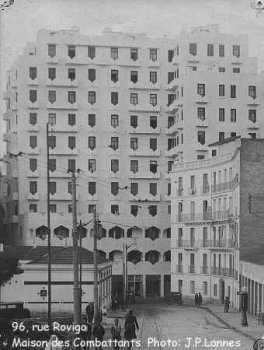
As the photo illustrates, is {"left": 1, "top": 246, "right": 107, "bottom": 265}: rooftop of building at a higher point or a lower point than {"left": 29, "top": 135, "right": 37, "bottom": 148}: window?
lower

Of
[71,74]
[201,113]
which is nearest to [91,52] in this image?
[71,74]

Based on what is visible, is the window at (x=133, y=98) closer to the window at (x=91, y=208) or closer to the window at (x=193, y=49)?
the window at (x=193, y=49)

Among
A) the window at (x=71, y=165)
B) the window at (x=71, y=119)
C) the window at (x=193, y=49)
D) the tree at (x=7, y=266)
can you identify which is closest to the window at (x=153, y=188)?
the window at (x=71, y=165)

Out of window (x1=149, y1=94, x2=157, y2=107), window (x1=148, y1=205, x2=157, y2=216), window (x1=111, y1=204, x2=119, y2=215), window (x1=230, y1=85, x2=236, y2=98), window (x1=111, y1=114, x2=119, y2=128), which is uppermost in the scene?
window (x1=230, y1=85, x2=236, y2=98)

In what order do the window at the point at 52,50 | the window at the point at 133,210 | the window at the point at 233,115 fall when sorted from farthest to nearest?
the window at the point at 133,210 → the window at the point at 233,115 → the window at the point at 52,50

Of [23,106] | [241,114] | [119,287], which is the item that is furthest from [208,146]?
[23,106]

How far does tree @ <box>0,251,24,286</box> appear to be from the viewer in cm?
3328

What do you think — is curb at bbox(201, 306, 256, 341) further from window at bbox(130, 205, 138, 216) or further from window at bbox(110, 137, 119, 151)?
window at bbox(110, 137, 119, 151)

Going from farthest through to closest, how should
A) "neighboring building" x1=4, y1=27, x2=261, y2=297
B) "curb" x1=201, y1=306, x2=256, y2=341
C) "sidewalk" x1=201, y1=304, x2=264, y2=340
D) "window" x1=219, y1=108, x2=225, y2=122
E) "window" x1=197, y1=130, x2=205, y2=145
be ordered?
"window" x1=197, y1=130, x2=205, y2=145 → "window" x1=219, y1=108, x2=225, y2=122 → "neighboring building" x1=4, y1=27, x2=261, y2=297 → "sidewalk" x1=201, y1=304, x2=264, y2=340 → "curb" x1=201, y1=306, x2=256, y2=341

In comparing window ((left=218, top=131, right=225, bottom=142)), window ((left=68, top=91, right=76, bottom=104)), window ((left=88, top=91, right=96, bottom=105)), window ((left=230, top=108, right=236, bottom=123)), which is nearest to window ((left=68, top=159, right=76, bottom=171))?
window ((left=68, top=91, right=76, bottom=104))

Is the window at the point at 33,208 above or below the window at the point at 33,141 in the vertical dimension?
below

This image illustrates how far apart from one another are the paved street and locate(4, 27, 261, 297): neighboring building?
6.76 ft

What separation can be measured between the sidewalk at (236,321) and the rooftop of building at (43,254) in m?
5.12

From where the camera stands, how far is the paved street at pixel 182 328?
29.9m
